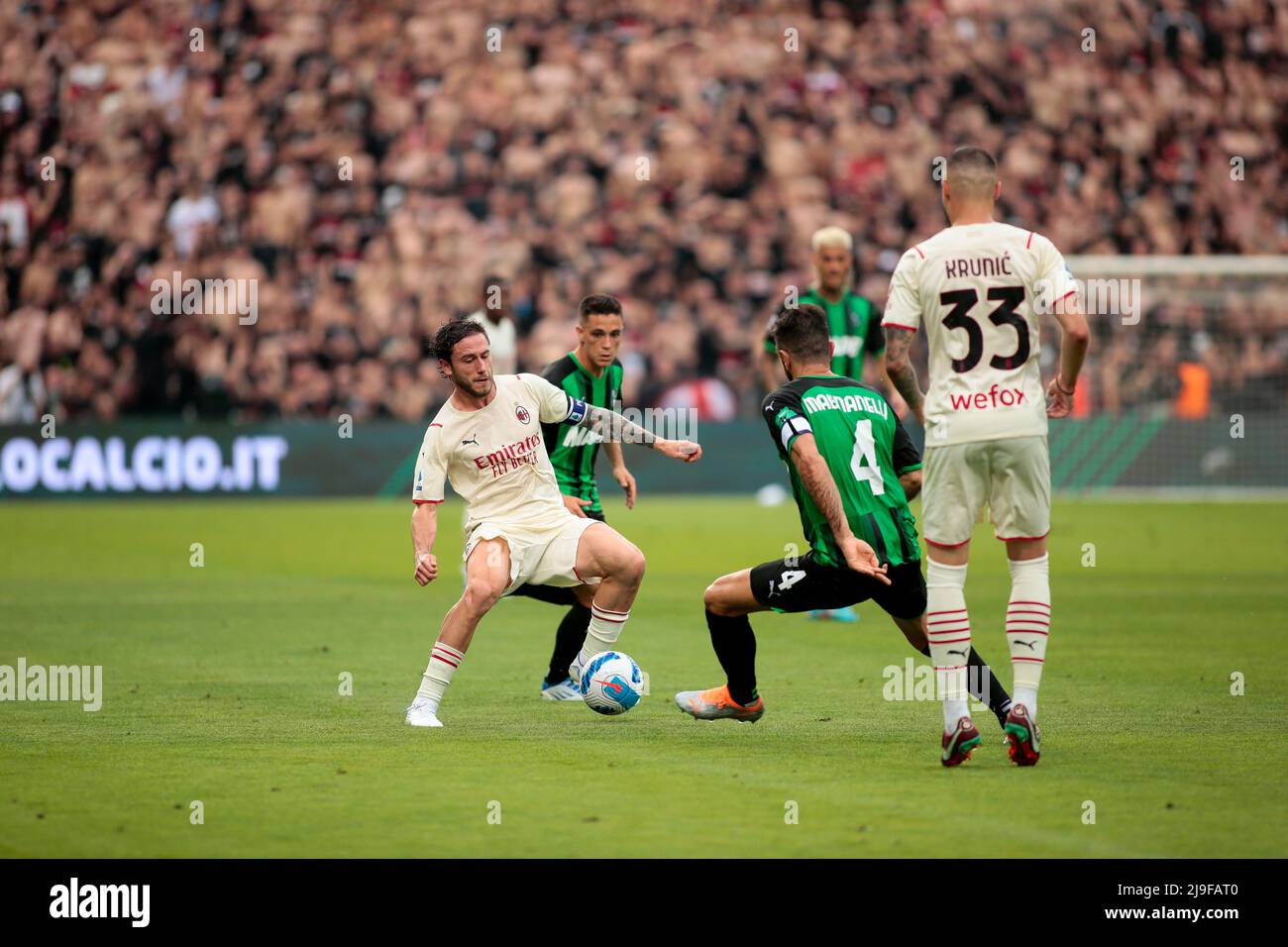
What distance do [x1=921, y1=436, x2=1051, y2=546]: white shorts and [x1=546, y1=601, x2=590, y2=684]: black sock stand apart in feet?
8.18

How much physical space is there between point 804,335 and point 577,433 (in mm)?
2207

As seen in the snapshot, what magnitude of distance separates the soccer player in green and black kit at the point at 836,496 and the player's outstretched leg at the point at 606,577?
3.22 feet

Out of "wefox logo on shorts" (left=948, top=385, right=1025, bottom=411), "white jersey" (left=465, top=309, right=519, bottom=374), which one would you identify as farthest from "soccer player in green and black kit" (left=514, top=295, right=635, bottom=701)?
"white jersey" (left=465, top=309, right=519, bottom=374)

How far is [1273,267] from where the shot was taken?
23.4m

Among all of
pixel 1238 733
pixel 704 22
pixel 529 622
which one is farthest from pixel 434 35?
pixel 1238 733

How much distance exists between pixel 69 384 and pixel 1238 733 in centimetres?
2013

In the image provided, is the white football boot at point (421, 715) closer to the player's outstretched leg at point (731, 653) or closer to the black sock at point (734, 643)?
the player's outstretched leg at point (731, 653)

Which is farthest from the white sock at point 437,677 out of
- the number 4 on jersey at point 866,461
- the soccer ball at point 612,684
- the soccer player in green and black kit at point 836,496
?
the number 4 on jersey at point 866,461

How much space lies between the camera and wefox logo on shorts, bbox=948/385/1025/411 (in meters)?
6.84

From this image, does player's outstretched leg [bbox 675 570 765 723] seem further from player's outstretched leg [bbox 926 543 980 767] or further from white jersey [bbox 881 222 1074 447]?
white jersey [bbox 881 222 1074 447]

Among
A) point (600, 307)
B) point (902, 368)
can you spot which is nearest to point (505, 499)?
point (600, 307)

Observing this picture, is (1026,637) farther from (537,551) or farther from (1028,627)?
(537,551)

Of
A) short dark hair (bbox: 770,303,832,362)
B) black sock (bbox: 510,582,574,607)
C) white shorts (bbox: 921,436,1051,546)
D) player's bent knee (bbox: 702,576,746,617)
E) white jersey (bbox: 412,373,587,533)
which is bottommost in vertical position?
player's bent knee (bbox: 702,576,746,617)
